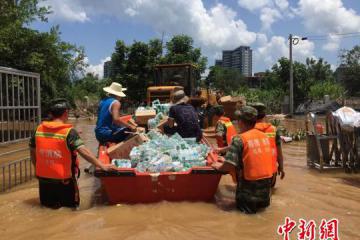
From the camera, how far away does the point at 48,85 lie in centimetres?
2064

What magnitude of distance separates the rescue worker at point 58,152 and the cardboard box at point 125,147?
4.32 ft

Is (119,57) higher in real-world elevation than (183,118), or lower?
higher

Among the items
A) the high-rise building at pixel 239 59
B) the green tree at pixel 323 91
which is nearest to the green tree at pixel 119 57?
the green tree at pixel 323 91

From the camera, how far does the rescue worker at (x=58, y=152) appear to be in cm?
491

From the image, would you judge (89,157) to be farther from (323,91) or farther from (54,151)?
(323,91)

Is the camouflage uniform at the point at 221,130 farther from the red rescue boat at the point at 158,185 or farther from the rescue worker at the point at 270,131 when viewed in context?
the red rescue boat at the point at 158,185

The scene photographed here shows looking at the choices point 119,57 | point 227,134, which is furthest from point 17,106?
point 119,57

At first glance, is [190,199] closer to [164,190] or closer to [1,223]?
[164,190]

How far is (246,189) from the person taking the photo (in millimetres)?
4938

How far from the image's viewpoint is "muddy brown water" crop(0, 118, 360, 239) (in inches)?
180

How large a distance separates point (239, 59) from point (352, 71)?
50.9 metres

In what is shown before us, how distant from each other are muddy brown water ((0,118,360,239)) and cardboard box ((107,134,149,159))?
2.32 feet

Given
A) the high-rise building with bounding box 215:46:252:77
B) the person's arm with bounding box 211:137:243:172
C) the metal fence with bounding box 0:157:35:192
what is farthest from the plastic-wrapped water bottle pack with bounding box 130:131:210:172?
the high-rise building with bounding box 215:46:252:77

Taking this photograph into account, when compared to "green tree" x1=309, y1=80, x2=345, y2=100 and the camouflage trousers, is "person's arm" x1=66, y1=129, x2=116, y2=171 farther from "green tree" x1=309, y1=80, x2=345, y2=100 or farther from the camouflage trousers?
"green tree" x1=309, y1=80, x2=345, y2=100
